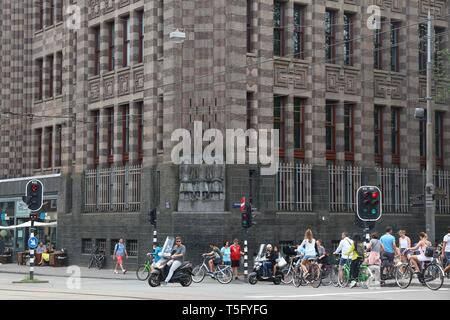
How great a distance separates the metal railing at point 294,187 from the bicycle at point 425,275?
13.1m

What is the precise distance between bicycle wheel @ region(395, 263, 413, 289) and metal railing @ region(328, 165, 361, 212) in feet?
46.3

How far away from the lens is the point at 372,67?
46094 mm

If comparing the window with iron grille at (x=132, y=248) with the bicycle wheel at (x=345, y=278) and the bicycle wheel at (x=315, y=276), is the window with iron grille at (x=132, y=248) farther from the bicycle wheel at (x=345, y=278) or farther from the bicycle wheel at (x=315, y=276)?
the bicycle wheel at (x=345, y=278)

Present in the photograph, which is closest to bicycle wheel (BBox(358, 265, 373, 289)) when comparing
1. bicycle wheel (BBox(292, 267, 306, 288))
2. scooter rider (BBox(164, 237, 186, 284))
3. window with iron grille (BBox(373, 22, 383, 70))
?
bicycle wheel (BBox(292, 267, 306, 288))

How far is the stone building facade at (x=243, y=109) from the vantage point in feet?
137

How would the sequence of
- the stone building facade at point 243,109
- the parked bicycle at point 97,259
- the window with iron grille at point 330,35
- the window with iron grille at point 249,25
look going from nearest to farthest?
the stone building facade at point 243,109 < the window with iron grille at point 249,25 < the window with iron grille at point 330,35 < the parked bicycle at point 97,259

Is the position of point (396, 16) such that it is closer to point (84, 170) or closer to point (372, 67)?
point (372, 67)

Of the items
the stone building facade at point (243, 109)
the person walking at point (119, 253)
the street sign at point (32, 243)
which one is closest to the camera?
the street sign at point (32, 243)

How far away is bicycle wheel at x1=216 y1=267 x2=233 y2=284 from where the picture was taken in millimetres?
35569

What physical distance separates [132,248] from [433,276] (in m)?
20.0

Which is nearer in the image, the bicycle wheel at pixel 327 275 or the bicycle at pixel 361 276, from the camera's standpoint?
the bicycle at pixel 361 276

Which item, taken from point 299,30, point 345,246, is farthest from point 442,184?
point 345,246

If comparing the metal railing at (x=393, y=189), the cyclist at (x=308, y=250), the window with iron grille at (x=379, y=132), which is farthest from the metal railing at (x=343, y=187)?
the cyclist at (x=308, y=250)

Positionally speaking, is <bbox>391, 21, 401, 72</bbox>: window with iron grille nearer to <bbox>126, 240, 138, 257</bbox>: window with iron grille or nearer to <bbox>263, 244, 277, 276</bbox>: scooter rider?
<bbox>126, 240, 138, 257</bbox>: window with iron grille
